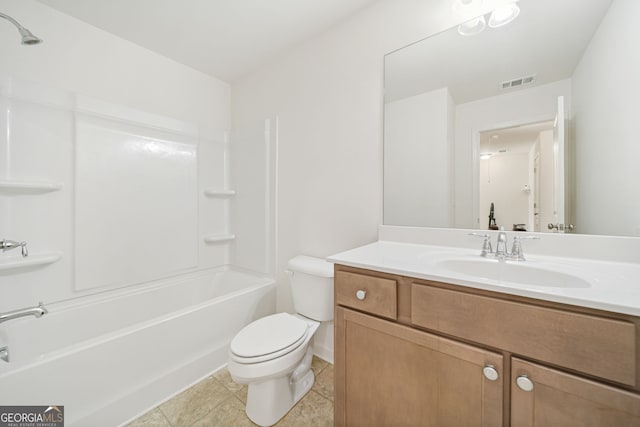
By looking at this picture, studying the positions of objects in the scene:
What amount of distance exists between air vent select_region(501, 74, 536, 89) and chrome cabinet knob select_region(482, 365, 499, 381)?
1196mm

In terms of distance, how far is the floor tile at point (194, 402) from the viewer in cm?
126

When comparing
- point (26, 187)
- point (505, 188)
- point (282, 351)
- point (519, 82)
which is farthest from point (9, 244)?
point (519, 82)

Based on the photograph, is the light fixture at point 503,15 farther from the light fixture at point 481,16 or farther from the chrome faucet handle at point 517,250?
the chrome faucet handle at point 517,250

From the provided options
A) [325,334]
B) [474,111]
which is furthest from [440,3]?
[325,334]

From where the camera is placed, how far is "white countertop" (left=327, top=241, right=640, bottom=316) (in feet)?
1.96

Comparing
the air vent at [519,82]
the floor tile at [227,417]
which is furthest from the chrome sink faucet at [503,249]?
the floor tile at [227,417]

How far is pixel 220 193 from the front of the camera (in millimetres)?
2307

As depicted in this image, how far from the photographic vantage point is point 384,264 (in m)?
0.92

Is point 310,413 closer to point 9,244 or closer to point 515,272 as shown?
point 515,272

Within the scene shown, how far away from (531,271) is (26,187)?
2571 mm

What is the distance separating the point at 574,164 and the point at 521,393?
37.4 inches

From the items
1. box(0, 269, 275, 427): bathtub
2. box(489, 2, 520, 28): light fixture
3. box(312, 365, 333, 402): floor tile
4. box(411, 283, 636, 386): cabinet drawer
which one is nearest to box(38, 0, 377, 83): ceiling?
box(489, 2, 520, 28): light fixture

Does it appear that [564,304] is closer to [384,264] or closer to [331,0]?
[384,264]

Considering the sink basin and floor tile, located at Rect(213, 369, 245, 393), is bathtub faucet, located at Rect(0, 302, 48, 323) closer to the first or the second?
floor tile, located at Rect(213, 369, 245, 393)
